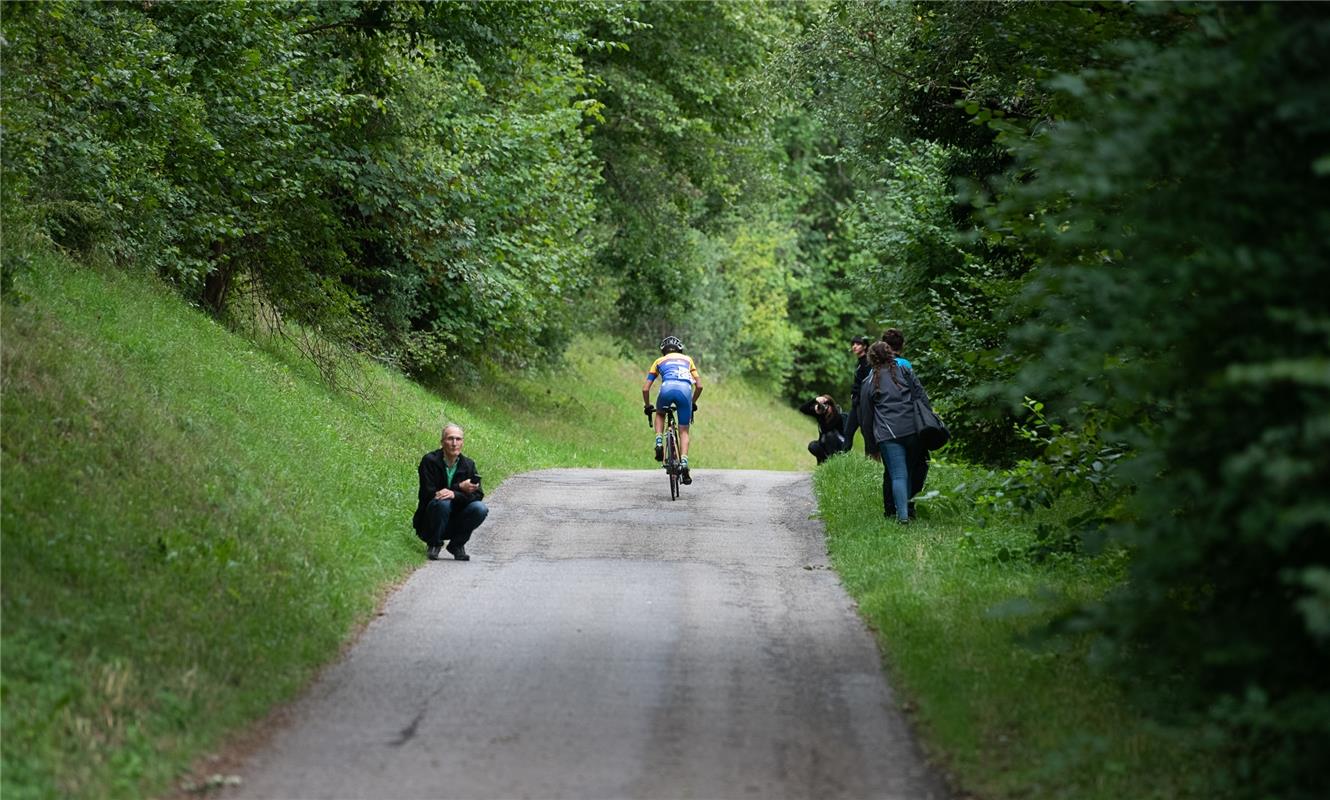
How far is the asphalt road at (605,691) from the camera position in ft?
24.3

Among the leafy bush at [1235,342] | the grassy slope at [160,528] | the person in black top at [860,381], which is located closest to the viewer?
the leafy bush at [1235,342]

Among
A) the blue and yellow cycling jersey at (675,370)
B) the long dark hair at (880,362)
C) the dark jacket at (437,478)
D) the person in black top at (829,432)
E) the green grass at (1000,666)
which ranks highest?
the long dark hair at (880,362)

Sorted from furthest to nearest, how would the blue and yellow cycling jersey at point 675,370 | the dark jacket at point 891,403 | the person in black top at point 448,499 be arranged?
the blue and yellow cycling jersey at point 675,370 < the dark jacket at point 891,403 < the person in black top at point 448,499

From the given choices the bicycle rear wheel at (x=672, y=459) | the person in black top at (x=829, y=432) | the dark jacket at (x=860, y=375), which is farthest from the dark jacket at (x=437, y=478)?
the person in black top at (x=829, y=432)

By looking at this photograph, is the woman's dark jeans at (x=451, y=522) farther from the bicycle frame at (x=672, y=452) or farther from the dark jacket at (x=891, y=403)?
the bicycle frame at (x=672, y=452)

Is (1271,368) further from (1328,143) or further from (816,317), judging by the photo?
(816,317)

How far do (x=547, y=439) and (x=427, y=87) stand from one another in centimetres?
886

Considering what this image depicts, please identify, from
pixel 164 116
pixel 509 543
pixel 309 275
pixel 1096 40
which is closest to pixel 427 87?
pixel 309 275

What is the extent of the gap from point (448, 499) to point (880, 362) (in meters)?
4.36

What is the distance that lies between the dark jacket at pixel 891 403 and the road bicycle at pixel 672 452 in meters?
3.91

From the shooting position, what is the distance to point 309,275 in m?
20.2

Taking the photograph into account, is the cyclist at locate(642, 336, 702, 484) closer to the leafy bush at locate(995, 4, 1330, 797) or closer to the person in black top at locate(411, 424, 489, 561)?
the person in black top at locate(411, 424, 489, 561)

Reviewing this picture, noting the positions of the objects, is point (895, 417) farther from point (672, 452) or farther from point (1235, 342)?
point (1235, 342)

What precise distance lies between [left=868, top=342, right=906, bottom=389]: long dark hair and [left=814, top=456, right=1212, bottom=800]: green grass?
1198 mm
